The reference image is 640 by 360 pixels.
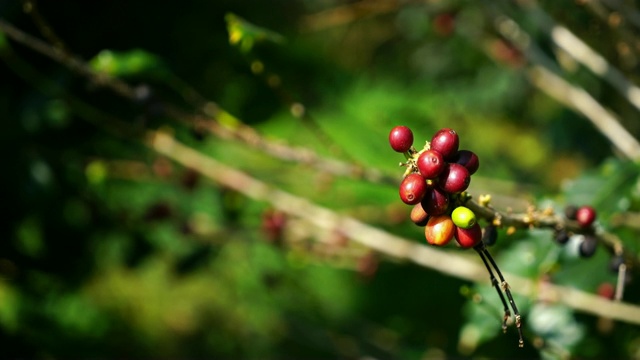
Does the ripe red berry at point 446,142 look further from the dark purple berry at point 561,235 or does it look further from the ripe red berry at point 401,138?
the dark purple berry at point 561,235

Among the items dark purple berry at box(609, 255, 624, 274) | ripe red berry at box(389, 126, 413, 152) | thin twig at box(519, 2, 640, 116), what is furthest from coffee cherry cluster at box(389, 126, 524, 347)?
thin twig at box(519, 2, 640, 116)

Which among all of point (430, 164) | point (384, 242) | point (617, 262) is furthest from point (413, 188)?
point (384, 242)

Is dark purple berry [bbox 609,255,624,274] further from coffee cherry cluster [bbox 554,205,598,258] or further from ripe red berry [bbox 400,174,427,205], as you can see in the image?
ripe red berry [bbox 400,174,427,205]

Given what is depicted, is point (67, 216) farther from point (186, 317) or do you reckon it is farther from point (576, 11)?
point (576, 11)

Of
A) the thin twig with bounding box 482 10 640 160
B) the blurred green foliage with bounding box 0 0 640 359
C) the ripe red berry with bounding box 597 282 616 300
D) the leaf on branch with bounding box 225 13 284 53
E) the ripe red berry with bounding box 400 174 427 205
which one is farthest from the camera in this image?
the thin twig with bounding box 482 10 640 160

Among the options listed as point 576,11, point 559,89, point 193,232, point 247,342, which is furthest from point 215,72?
point 576,11

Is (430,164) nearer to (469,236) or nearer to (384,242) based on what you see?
(469,236)

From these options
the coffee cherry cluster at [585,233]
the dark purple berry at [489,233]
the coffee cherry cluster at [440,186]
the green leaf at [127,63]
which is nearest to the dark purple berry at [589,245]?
the coffee cherry cluster at [585,233]
